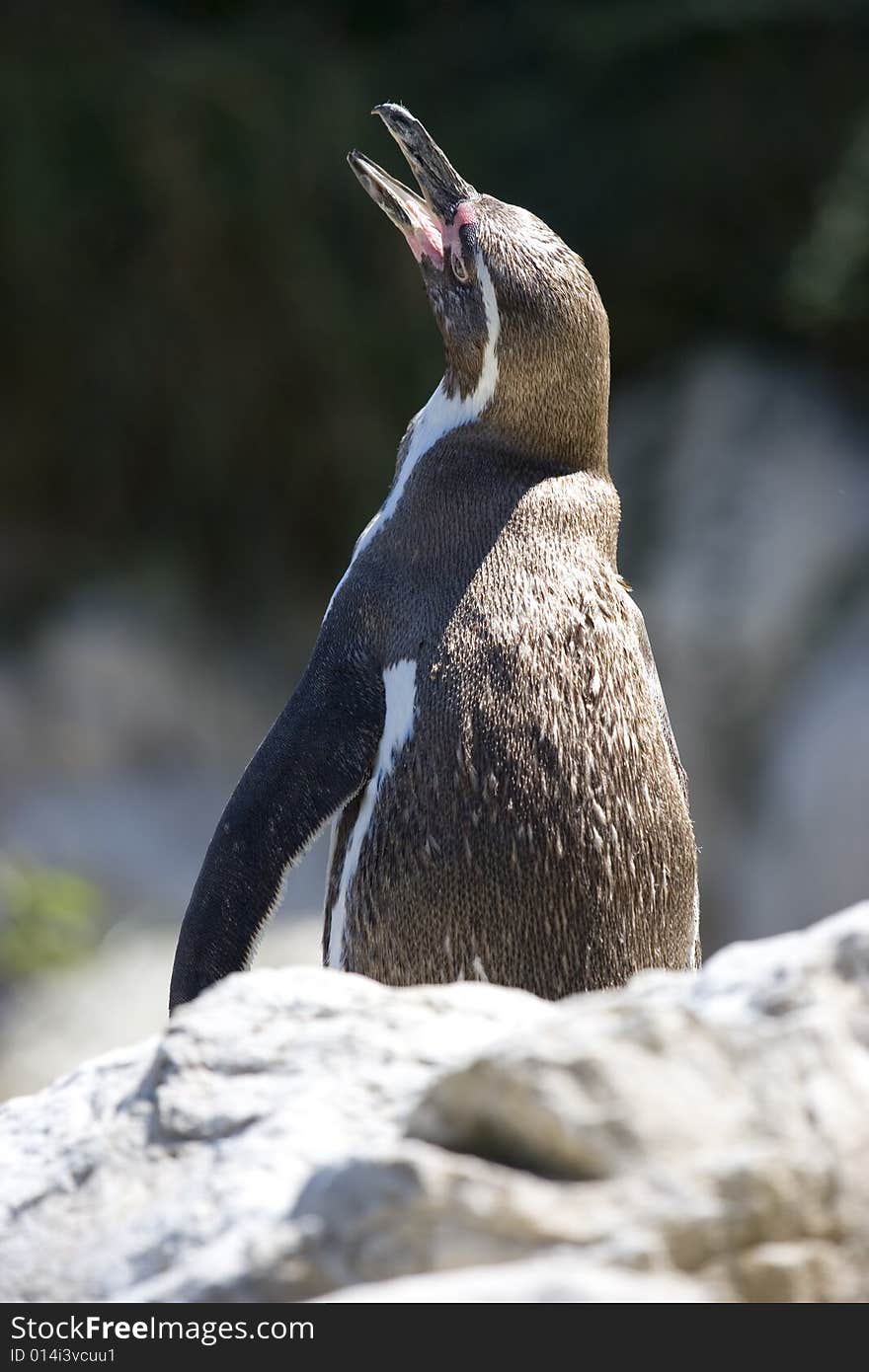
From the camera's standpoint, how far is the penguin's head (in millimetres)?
2508

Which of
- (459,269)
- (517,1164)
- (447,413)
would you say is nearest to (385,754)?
(447,413)

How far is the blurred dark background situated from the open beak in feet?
13.9

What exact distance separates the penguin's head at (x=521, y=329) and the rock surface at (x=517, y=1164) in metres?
1.20

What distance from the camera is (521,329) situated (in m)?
2.51

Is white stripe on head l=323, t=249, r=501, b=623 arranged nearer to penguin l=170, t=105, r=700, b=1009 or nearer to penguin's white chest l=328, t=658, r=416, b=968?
penguin l=170, t=105, r=700, b=1009

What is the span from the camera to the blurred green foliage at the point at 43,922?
618cm

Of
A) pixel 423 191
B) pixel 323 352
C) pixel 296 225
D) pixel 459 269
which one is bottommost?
pixel 459 269

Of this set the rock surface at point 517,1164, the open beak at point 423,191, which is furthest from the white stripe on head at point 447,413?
the rock surface at point 517,1164

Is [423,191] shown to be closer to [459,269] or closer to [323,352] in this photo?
[459,269]

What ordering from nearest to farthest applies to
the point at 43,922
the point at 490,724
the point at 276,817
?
1. the point at 490,724
2. the point at 276,817
3. the point at 43,922

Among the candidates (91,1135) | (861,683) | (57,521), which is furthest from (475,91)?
(91,1135)

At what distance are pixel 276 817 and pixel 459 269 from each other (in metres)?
0.84

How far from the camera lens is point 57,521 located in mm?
8180

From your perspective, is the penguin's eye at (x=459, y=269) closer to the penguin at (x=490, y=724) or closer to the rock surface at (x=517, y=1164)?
the penguin at (x=490, y=724)
